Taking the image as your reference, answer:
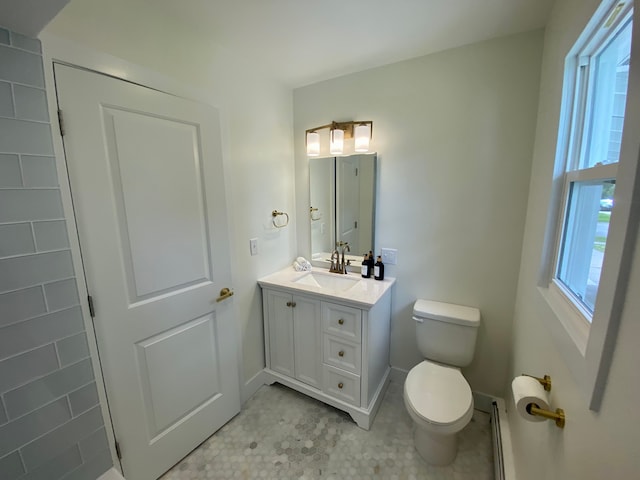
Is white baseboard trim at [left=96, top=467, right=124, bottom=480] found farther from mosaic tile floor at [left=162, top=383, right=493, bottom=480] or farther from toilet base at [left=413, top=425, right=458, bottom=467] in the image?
toilet base at [left=413, top=425, right=458, bottom=467]

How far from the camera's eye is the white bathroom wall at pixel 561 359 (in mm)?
499

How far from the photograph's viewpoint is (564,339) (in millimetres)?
814

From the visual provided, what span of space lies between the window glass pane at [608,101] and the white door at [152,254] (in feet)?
5.68

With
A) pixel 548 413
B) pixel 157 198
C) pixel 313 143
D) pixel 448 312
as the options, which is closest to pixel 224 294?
pixel 157 198

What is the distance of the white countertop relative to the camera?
1685mm

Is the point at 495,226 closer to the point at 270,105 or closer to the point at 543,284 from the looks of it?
the point at 543,284

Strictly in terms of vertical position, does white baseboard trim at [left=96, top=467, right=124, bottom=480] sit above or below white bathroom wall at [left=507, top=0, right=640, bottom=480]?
below

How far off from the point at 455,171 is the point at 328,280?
1.23m

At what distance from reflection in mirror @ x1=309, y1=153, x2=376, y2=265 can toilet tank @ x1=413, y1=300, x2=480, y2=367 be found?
25.7 inches

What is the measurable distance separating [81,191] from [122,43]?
698 millimetres

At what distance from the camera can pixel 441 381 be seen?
1.58 m

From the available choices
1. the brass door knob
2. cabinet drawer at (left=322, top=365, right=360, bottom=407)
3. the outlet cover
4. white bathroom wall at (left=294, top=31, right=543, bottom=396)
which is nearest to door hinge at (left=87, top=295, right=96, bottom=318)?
the brass door knob

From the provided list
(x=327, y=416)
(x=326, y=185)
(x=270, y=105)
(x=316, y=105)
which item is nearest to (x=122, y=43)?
(x=270, y=105)

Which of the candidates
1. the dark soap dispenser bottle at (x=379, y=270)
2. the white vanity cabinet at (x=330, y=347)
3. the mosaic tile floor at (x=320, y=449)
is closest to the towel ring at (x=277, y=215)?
the white vanity cabinet at (x=330, y=347)
